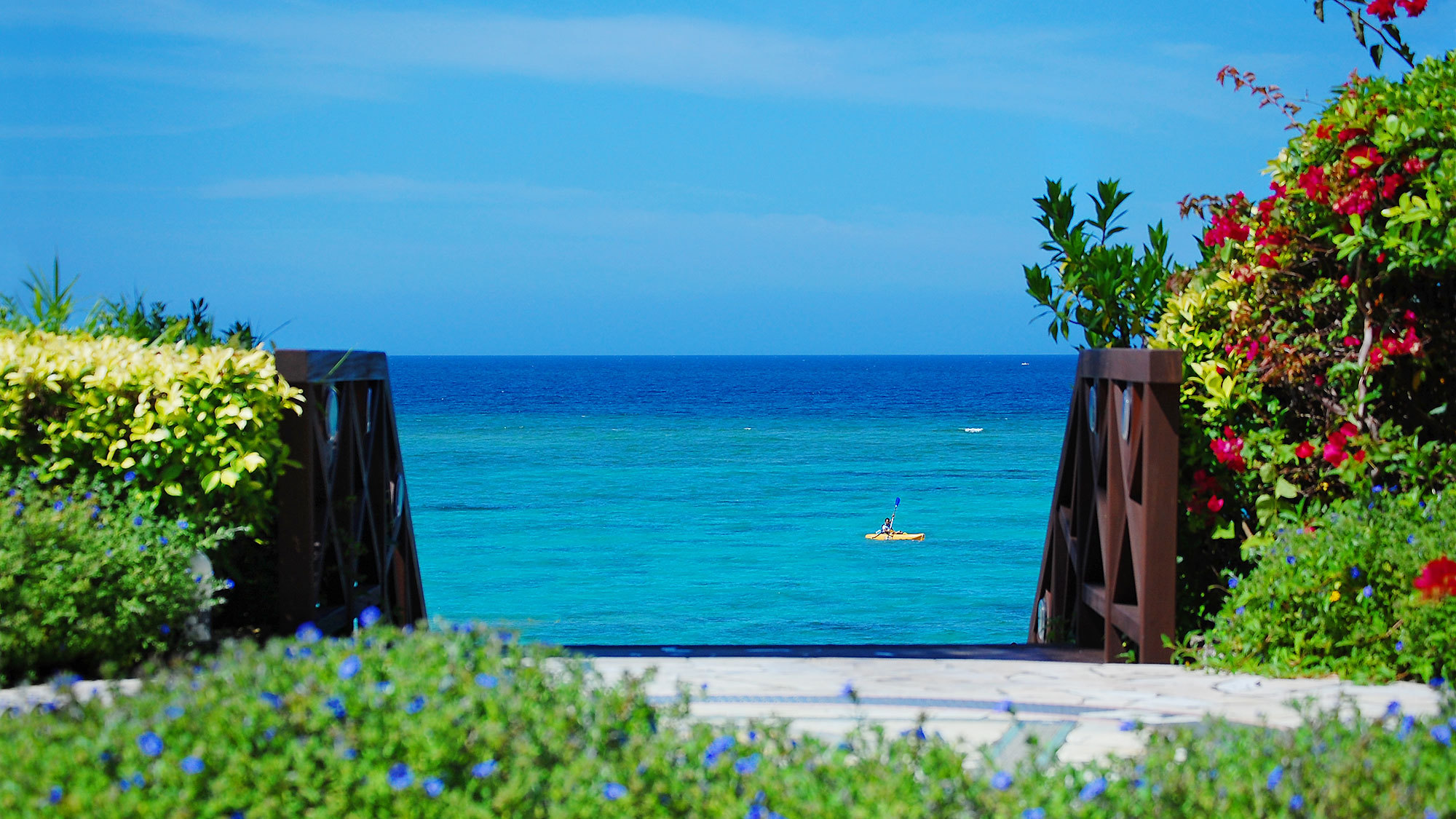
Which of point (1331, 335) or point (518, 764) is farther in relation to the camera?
point (1331, 335)

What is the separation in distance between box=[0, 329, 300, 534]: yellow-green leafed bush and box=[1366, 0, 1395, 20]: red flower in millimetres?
5332

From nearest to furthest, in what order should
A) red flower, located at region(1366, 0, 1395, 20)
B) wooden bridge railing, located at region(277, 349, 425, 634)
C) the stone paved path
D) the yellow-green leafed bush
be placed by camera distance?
the stone paved path
the yellow-green leafed bush
wooden bridge railing, located at region(277, 349, 425, 634)
red flower, located at region(1366, 0, 1395, 20)

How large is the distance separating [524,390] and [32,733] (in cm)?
8017

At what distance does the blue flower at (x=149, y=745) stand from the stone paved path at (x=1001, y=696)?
69.8 inches

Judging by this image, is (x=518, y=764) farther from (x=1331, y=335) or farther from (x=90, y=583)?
(x=1331, y=335)

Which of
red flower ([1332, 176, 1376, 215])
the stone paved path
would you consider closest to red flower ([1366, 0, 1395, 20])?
red flower ([1332, 176, 1376, 215])

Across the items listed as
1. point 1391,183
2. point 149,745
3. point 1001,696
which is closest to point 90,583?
point 149,745

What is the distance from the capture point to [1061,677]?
14.9 feet

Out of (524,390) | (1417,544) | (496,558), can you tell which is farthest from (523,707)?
(524,390)

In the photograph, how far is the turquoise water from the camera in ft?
58.0

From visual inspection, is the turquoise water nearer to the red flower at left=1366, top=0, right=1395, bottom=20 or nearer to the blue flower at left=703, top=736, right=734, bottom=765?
the blue flower at left=703, top=736, right=734, bottom=765

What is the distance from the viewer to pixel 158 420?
436 cm

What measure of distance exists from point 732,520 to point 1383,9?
2179cm

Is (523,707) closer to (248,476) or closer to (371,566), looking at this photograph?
(248,476)
